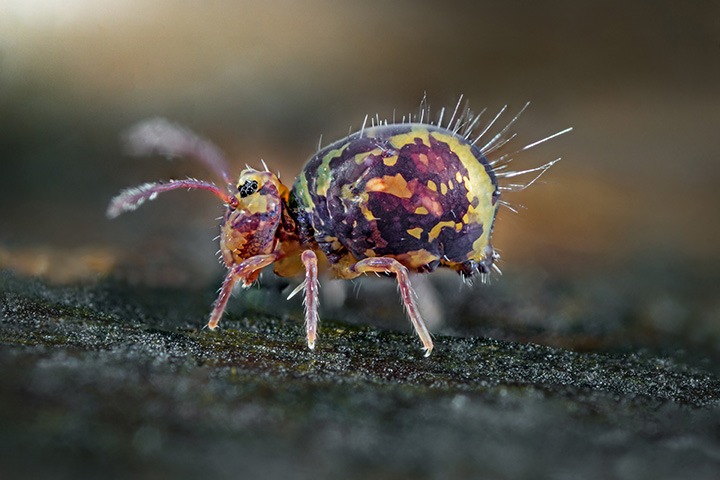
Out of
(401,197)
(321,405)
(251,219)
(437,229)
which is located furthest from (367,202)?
(321,405)

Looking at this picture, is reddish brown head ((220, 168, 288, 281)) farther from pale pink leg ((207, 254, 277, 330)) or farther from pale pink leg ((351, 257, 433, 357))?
pale pink leg ((351, 257, 433, 357))

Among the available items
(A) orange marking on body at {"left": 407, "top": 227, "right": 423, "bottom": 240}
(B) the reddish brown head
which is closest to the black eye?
(B) the reddish brown head

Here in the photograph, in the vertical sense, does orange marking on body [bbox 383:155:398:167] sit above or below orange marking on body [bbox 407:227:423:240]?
above

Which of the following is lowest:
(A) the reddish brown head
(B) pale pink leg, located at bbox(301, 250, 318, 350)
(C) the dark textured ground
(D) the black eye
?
(C) the dark textured ground

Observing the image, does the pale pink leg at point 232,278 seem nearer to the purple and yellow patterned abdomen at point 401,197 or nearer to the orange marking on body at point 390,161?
the purple and yellow patterned abdomen at point 401,197

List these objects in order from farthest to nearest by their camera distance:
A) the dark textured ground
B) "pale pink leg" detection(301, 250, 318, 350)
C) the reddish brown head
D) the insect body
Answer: the reddish brown head → the insect body → "pale pink leg" detection(301, 250, 318, 350) → the dark textured ground

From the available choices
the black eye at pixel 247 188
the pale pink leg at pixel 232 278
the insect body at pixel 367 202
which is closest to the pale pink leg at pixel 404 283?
the insect body at pixel 367 202

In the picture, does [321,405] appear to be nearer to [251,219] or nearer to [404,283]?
[404,283]
